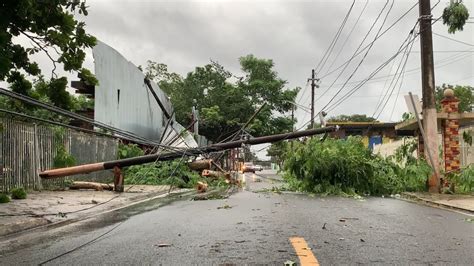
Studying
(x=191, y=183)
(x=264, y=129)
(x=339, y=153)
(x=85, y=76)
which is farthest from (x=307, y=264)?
(x=264, y=129)

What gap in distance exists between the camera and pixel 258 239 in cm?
744

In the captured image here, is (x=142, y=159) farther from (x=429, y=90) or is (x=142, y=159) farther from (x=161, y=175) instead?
(x=429, y=90)

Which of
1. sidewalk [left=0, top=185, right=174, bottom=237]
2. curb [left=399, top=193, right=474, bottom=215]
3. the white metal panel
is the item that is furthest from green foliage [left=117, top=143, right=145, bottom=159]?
curb [left=399, top=193, right=474, bottom=215]

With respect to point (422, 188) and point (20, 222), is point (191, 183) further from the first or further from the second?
point (20, 222)

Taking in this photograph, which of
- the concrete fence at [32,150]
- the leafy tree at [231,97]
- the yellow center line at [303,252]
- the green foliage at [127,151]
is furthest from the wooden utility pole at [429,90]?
the leafy tree at [231,97]

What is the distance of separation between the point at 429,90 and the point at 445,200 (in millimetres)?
4991

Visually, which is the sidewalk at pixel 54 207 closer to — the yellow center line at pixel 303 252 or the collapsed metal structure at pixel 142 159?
the collapsed metal structure at pixel 142 159

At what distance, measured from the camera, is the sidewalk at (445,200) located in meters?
13.6

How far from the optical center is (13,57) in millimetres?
10023

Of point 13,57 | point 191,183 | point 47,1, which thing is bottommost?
point 191,183

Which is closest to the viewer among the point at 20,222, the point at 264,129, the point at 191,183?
the point at 20,222

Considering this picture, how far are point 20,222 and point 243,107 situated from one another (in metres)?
42.7

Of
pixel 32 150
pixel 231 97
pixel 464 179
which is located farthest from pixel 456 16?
pixel 231 97

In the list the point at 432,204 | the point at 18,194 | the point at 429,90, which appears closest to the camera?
the point at 18,194
